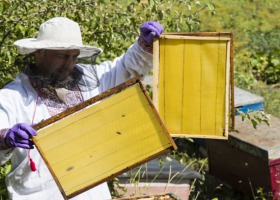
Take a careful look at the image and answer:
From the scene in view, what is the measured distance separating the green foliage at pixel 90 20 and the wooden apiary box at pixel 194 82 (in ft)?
3.57

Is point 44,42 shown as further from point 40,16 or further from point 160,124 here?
point 40,16

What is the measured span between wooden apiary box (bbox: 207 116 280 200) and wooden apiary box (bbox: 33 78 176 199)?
5.27ft

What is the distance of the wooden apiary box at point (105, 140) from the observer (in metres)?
2.52

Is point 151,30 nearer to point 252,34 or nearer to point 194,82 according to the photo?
point 194,82

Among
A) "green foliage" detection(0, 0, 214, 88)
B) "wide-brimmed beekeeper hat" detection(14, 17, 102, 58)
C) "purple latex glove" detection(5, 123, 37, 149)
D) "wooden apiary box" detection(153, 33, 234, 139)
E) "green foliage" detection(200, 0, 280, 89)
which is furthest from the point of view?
"green foliage" detection(200, 0, 280, 89)

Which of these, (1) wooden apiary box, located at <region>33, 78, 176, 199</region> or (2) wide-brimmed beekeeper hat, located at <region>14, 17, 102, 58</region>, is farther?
(2) wide-brimmed beekeeper hat, located at <region>14, 17, 102, 58</region>

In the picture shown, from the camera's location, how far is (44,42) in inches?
105

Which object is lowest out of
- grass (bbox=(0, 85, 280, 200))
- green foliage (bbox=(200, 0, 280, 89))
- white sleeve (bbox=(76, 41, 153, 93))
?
grass (bbox=(0, 85, 280, 200))

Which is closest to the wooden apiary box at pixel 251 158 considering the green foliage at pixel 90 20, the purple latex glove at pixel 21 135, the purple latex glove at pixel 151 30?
the green foliage at pixel 90 20

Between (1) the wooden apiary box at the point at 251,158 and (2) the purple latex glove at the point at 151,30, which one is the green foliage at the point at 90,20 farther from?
(2) the purple latex glove at the point at 151,30

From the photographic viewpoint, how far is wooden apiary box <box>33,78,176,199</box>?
8.25 ft

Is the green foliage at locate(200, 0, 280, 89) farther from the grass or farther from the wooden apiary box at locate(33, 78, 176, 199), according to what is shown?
the wooden apiary box at locate(33, 78, 176, 199)

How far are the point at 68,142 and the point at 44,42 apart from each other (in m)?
0.45

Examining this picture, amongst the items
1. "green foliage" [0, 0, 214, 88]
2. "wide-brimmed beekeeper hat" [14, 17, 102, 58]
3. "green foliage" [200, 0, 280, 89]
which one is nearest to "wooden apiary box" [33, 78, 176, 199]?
"wide-brimmed beekeeper hat" [14, 17, 102, 58]
